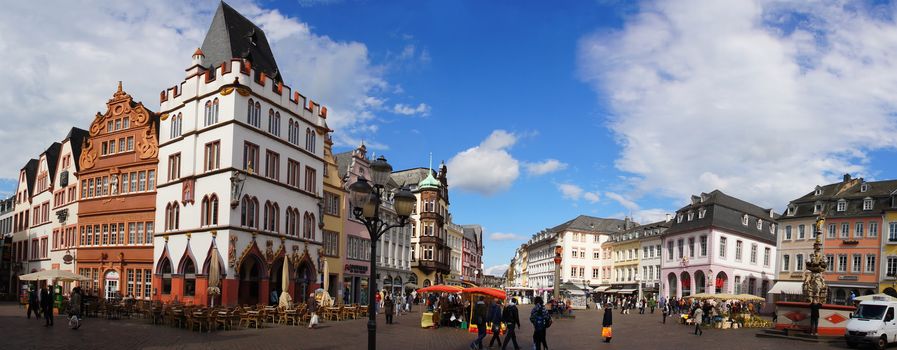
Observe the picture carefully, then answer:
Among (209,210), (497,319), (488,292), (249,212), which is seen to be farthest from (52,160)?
(497,319)

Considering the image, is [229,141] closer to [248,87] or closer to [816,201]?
[248,87]

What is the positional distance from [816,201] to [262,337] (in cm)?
5480

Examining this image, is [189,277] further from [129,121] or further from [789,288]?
[789,288]

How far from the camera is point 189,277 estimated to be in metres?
41.5

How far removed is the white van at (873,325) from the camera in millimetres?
26891

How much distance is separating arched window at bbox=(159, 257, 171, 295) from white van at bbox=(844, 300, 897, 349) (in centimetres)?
3494

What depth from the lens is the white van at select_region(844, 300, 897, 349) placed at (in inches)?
1059

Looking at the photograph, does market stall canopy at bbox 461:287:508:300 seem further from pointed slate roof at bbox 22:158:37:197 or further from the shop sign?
pointed slate roof at bbox 22:158:37:197

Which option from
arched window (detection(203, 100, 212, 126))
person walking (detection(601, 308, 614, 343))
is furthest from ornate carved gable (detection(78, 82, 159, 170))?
person walking (detection(601, 308, 614, 343))

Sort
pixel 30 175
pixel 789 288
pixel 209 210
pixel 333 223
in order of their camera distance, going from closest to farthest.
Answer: pixel 209 210 < pixel 333 223 < pixel 789 288 < pixel 30 175

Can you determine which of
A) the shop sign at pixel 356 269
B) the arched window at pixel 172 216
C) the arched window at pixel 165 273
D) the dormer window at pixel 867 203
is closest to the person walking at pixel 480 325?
the arched window at pixel 172 216

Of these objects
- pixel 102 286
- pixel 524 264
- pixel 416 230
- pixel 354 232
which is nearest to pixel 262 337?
pixel 102 286

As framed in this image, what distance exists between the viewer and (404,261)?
235 ft

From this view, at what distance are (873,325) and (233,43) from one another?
36743mm
